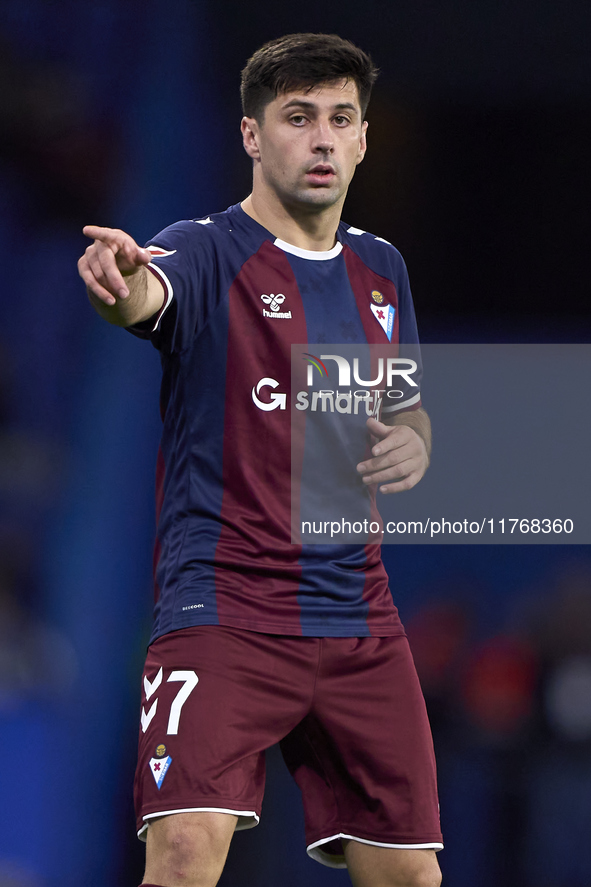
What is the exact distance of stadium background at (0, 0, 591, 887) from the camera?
9.20 ft

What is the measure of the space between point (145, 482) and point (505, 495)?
1019 mm

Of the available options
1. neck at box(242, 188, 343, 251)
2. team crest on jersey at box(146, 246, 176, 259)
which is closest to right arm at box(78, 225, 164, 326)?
team crest on jersey at box(146, 246, 176, 259)

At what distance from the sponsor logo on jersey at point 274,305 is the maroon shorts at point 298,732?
0.57m

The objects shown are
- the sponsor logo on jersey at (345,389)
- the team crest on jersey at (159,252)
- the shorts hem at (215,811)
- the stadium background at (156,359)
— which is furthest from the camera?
the stadium background at (156,359)

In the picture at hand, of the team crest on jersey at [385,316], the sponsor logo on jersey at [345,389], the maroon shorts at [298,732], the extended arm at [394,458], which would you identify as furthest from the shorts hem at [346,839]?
the team crest on jersey at [385,316]

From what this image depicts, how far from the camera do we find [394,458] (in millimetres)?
1908

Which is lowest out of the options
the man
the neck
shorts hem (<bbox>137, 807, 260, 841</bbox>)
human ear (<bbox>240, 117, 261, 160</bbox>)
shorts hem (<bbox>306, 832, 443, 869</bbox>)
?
shorts hem (<bbox>306, 832, 443, 869</bbox>)

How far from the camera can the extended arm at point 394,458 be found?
190cm

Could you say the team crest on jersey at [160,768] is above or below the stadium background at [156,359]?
below

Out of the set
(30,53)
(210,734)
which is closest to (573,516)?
(210,734)

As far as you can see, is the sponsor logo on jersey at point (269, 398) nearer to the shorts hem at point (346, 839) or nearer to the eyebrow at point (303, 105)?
the eyebrow at point (303, 105)

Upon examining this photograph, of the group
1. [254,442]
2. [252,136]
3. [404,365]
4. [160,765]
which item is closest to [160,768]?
[160,765]

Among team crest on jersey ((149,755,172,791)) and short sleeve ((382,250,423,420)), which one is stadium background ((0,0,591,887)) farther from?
team crest on jersey ((149,755,172,791))

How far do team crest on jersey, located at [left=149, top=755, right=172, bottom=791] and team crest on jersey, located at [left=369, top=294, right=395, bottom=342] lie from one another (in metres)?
0.91
